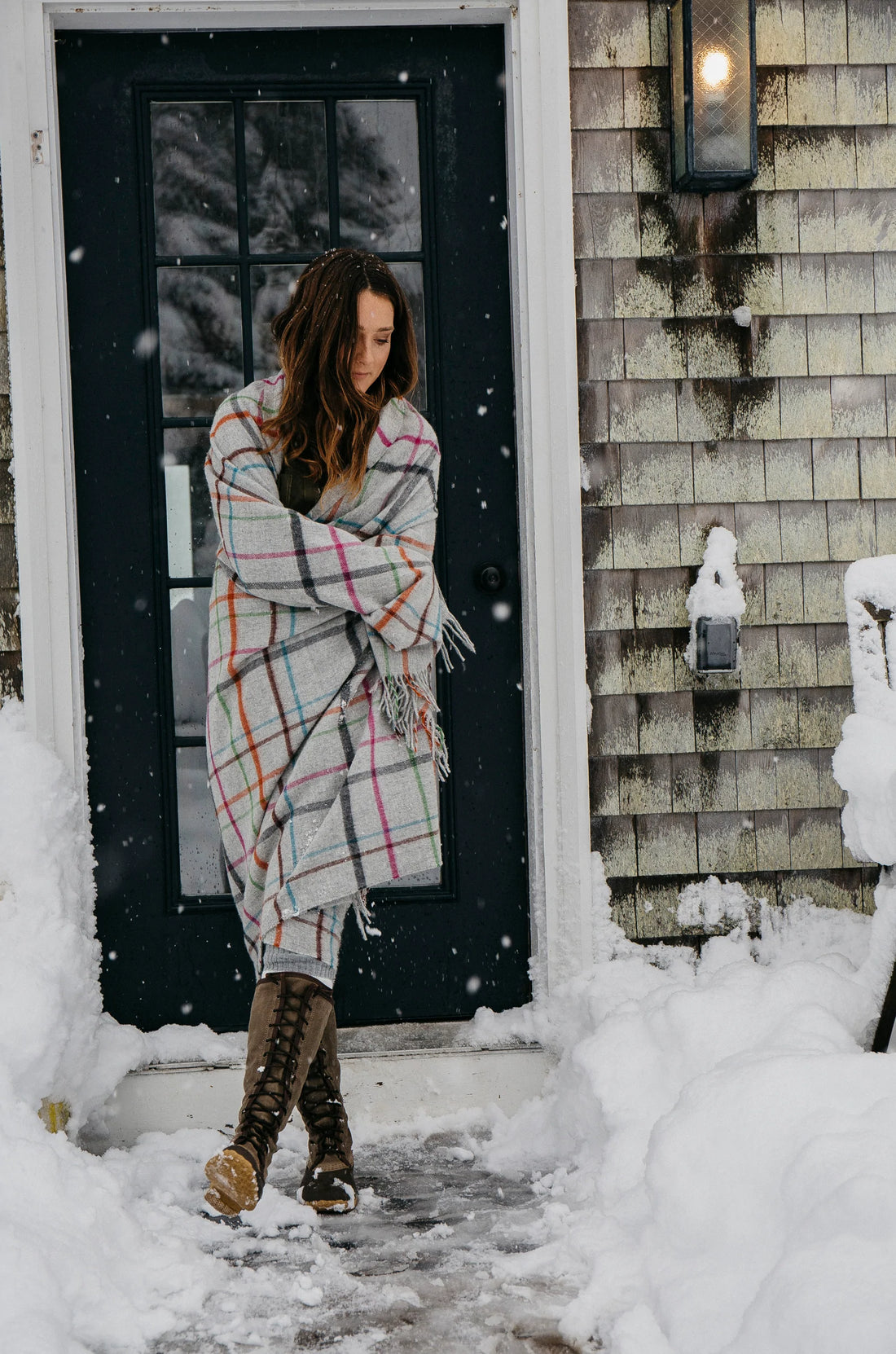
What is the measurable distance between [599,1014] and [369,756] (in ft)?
2.48

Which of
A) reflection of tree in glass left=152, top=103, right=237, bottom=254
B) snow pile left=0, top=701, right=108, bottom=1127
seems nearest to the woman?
snow pile left=0, top=701, right=108, bottom=1127

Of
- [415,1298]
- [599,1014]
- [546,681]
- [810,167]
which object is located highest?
[810,167]

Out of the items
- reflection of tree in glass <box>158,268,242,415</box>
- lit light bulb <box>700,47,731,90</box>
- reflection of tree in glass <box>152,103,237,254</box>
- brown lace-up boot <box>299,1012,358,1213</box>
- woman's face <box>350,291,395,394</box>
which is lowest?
brown lace-up boot <box>299,1012,358,1213</box>

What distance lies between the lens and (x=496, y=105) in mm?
2467

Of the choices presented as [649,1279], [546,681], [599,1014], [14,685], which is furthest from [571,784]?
[14,685]

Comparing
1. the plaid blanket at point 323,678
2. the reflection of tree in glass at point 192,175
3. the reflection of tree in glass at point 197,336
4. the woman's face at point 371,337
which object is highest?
the reflection of tree in glass at point 192,175

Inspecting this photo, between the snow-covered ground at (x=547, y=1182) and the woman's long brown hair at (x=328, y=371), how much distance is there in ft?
2.89

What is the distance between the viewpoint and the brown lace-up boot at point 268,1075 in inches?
65.2

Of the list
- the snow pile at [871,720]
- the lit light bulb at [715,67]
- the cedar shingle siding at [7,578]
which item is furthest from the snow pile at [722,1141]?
the lit light bulb at [715,67]

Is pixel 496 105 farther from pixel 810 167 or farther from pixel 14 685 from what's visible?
pixel 14 685

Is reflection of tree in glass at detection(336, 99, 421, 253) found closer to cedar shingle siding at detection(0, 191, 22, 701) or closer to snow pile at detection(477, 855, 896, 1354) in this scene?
cedar shingle siding at detection(0, 191, 22, 701)

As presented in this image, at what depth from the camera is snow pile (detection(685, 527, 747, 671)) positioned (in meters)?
2.42

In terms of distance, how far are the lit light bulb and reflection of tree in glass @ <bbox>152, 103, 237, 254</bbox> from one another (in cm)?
101

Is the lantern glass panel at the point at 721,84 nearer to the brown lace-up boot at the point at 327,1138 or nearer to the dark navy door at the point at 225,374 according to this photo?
the dark navy door at the point at 225,374
